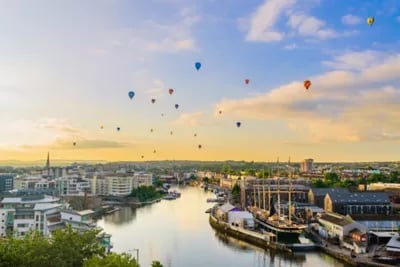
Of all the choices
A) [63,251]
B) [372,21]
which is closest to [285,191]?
[372,21]

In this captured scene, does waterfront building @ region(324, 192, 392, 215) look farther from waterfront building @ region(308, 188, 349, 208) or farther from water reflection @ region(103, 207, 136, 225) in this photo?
water reflection @ region(103, 207, 136, 225)

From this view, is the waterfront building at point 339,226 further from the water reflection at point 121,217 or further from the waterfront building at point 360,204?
the water reflection at point 121,217

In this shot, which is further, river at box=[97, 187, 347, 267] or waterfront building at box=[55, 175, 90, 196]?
waterfront building at box=[55, 175, 90, 196]

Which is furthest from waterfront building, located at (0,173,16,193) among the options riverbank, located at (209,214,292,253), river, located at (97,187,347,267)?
riverbank, located at (209,214,292,253)

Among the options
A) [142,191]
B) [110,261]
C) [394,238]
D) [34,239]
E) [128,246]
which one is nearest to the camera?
[110,261]

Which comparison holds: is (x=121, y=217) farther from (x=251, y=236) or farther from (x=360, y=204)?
(x=360, y=204)

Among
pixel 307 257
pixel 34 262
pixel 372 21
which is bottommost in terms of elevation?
pixel 307 257

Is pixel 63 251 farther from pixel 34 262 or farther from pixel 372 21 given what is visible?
pixel 372 21
